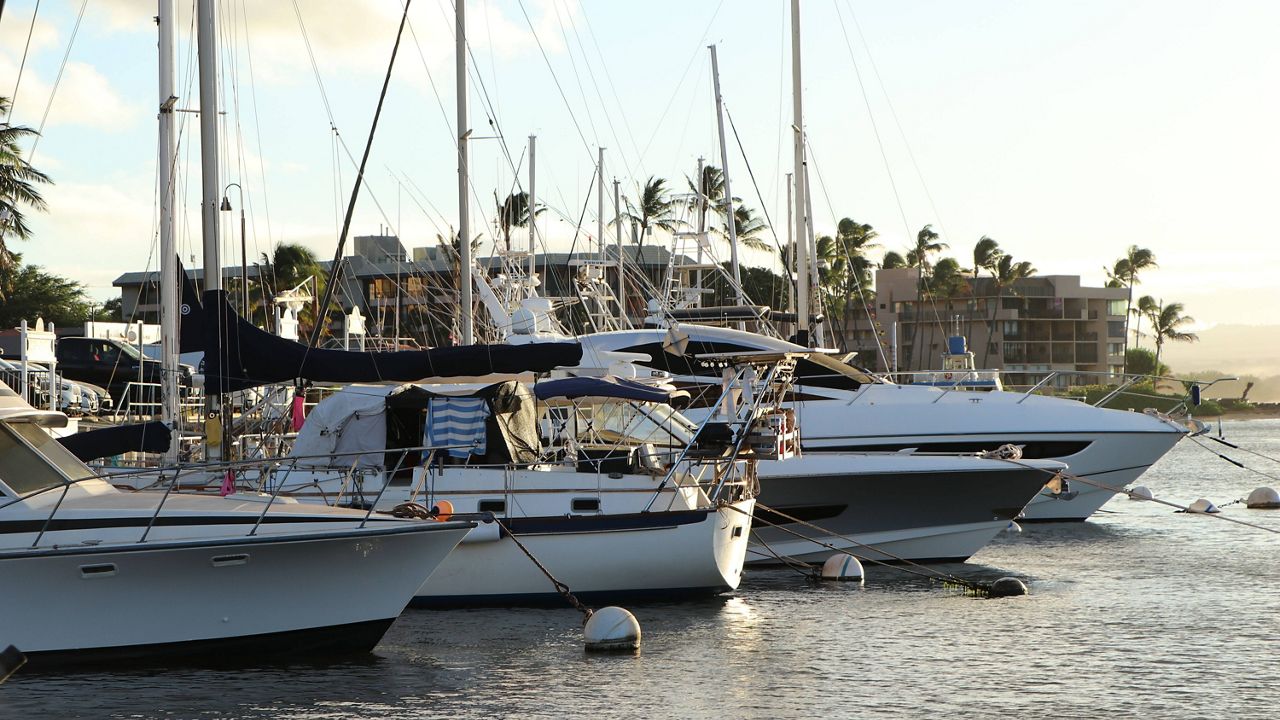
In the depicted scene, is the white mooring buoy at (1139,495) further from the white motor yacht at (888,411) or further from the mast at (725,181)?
the mast at (725,181)

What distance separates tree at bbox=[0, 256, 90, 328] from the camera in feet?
254

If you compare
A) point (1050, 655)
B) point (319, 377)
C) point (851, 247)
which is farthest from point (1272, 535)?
point (851, 247)

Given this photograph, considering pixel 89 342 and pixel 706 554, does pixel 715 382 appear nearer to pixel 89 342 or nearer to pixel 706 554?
pixel 706 554

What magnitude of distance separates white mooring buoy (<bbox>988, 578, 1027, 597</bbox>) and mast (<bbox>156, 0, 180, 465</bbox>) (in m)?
10.9

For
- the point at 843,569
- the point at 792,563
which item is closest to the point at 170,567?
the point at 843,569

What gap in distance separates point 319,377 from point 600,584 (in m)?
4.28

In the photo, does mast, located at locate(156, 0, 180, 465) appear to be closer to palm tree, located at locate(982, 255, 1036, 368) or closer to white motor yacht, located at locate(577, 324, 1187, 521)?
white motor yacht, located at locate(577, 324, 1187, 521)

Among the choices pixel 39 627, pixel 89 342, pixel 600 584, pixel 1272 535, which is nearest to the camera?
pixel 39 627

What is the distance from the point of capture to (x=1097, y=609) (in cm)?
1878

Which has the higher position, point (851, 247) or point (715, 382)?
point (851, 247)

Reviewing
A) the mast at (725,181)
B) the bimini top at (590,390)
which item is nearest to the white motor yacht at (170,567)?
the bimini top at (590,390)

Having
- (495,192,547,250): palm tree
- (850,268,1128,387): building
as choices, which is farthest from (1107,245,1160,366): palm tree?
(495,192,547,250): palm tree

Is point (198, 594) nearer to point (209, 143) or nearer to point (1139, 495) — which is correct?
point (209, 143)

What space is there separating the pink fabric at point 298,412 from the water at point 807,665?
3849 mm
